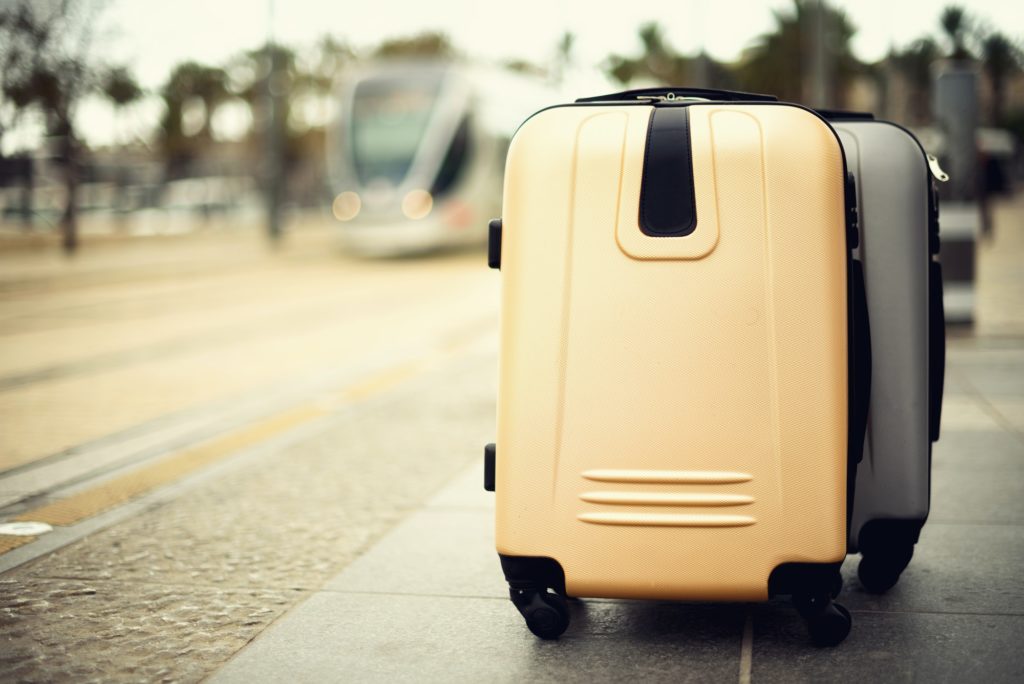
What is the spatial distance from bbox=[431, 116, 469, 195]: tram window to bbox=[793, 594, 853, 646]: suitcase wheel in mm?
18121

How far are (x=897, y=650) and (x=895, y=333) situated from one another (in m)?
0.82

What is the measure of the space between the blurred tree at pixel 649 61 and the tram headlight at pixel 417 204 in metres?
51.4

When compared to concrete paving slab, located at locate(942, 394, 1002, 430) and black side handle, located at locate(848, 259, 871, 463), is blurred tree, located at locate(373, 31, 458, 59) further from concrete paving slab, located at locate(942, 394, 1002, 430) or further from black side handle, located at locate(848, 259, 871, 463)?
black side handle, located at locate(848, 259, 871, 463)

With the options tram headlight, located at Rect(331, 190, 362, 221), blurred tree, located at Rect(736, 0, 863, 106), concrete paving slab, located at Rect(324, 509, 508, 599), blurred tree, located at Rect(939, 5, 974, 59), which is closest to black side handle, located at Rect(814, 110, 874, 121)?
concrete paving slab, located at Rect(324, 509, 508, 599)

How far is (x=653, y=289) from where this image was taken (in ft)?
9.68

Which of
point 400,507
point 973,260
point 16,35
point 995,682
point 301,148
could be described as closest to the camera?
point 995,682

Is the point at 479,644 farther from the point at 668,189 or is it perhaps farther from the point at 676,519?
the point at 668,189

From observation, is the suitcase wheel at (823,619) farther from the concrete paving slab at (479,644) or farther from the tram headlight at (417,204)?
the tram headlight at (417,204)

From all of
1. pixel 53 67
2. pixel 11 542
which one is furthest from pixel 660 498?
pixel 53 67

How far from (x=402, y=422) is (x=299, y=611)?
299 centimetres

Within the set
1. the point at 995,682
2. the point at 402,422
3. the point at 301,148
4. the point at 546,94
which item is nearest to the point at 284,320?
the point at 402,422

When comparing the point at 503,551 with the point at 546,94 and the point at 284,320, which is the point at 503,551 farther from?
the point at 546,94

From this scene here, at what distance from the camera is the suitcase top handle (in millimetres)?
3246

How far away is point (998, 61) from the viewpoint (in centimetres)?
7788
